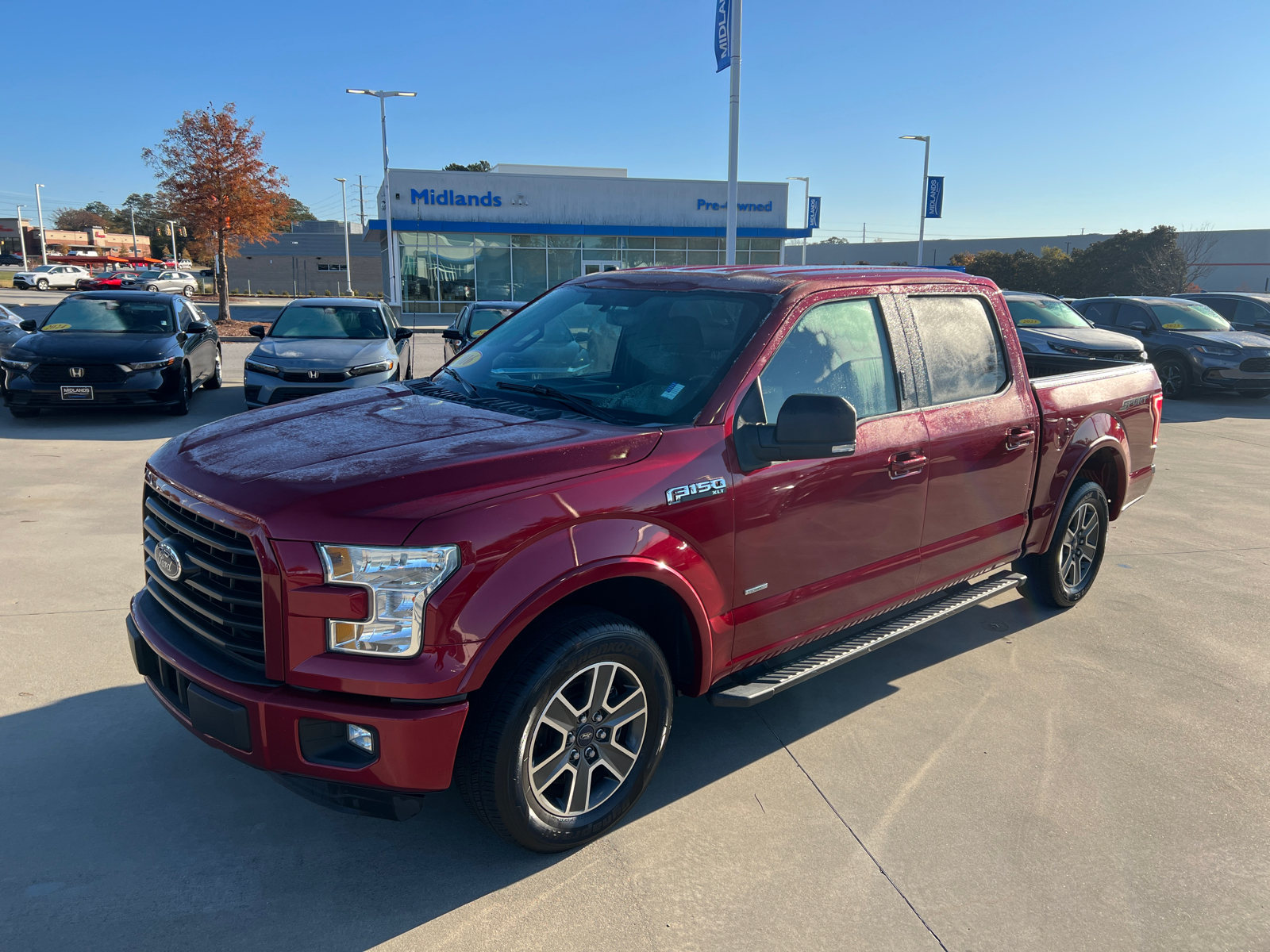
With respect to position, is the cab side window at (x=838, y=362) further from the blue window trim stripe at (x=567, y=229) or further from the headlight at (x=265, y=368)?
the blue window trim stripe at (x=567, y=229)

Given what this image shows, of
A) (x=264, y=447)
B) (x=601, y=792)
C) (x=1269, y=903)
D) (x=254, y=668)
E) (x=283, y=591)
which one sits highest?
(x=264, y=447)

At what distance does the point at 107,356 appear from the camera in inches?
411

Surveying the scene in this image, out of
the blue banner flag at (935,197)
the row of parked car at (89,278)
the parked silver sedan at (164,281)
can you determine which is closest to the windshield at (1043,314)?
the blue banner flag at (935,197)

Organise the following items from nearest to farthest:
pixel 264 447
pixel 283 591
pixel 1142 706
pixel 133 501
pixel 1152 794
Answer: pixel 283 591
pixel 264 447
pixel 1152 794
pixel 1142 706
pixel 133 501

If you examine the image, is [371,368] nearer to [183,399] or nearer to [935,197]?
[183,399]

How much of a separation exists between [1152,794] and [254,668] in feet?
10.9

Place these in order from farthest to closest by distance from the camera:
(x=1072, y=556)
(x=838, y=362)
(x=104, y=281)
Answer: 1. (x=104, y=281)
2. (x=1072, y=556)
3. (x=838, y=362)

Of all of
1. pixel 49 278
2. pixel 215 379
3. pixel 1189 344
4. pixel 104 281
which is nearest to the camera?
pixel 215 379

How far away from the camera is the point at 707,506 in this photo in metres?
3.04

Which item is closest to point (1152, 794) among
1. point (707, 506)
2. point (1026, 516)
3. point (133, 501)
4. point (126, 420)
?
point (1026, 516)

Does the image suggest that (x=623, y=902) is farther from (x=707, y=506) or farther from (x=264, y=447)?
(x=264, y=447)

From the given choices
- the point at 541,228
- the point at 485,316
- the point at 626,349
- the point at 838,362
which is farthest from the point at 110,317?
the point at 541,228

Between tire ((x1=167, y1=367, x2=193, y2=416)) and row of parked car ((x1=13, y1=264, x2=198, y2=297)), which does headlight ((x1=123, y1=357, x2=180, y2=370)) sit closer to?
tire ((x1=167, y1=367, x2=193, y2=416))

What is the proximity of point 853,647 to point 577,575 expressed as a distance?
157 centimetres
